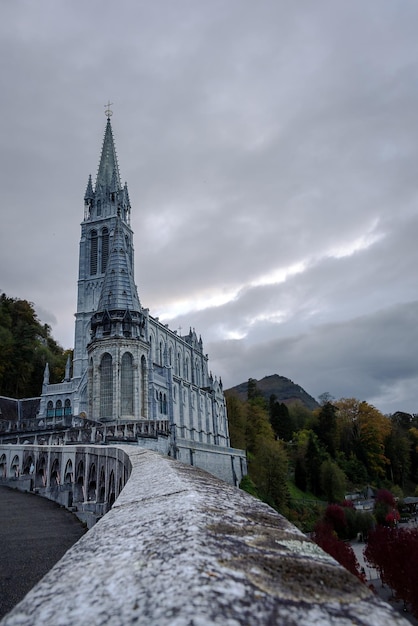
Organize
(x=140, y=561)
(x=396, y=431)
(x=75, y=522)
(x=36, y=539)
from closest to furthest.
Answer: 1. (x=140, y=561)
2. (x=36, y=539)
3. (x=75, y=522)
4. (x=396, y=431)

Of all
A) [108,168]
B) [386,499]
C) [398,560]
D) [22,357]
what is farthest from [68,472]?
[108,168]

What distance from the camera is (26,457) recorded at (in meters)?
18.0

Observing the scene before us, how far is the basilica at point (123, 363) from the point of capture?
33625 mm

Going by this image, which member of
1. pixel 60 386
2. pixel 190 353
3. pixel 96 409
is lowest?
pixel 96 409

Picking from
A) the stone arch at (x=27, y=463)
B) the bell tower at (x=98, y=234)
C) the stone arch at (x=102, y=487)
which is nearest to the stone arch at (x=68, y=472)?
the stone arch at (x=102, y=487)

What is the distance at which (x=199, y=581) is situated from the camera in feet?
5.69

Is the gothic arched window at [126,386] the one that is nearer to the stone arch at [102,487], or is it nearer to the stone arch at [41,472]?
the stone arch at [41,472]

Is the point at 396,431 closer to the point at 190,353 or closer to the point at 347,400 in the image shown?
the point at 347,400

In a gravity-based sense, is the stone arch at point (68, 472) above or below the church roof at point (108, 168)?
below

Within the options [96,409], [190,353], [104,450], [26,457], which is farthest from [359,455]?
[104,450]

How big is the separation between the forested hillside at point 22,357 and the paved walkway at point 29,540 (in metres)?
58.7

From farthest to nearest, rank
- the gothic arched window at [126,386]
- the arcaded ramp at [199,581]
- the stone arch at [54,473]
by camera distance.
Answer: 1. the gothic arched window at [126,386]
2. the stone arch at [54,473]
3. the arcaded ramp at [199,581]

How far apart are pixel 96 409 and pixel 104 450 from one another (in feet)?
79.6

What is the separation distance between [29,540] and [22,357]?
66.8 m
